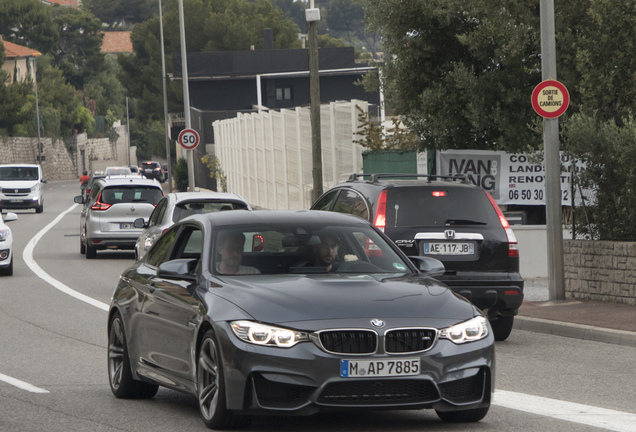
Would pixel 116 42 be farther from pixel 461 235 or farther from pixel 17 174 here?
pixel 461 235

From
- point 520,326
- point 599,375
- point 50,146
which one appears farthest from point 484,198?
point 50,146

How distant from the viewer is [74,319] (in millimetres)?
14945

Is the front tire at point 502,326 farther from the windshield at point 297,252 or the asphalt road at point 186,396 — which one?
the windshield at point 297,252

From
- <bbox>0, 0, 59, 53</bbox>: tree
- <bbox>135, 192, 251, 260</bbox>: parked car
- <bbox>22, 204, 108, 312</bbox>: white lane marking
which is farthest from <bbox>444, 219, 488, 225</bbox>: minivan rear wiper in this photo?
<bbox>0, 0, 59, 53</bbox>: tree

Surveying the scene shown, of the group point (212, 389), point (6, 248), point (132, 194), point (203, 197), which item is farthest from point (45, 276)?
point (212, 389)

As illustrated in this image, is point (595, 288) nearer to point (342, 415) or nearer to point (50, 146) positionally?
point (342, 415)

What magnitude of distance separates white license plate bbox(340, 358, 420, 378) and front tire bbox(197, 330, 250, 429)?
0.75 metres

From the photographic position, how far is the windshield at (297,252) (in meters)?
8.04

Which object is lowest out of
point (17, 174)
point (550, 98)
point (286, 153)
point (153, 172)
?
point (153, 172)

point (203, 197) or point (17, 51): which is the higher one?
point (17, 51)

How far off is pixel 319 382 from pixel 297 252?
1486mm

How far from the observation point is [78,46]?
135 meters

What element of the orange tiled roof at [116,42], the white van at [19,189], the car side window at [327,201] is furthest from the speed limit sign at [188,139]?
the orange tiled roof at [116,42]

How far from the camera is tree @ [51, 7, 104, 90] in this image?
432ft
